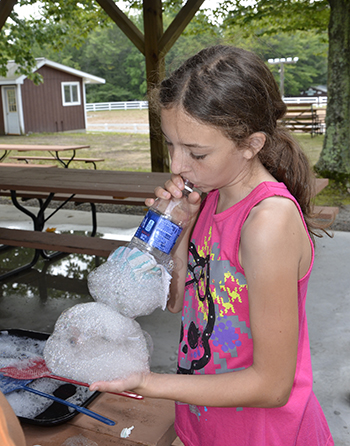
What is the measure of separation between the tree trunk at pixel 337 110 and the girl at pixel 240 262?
8.20 m

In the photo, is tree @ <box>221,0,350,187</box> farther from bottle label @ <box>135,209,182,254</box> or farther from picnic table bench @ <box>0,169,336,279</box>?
bottle label @ <box>135,209,182,254</box>

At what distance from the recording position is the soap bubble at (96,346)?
3.60 ft

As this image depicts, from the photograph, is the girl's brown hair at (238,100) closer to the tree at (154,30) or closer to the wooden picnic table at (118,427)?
the wooden picnic table at (118,427)

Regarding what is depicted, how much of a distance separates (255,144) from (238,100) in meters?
0.12

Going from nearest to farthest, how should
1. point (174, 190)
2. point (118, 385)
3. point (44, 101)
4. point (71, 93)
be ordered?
1. point (118, 385)
2. point (174, 190)
3. point (44, 101)
4. point (71, 93)

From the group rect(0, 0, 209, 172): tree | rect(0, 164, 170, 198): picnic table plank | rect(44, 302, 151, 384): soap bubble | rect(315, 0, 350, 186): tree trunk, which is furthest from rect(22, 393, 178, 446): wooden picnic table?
rect(315, 0, 350, 186): tree trunk

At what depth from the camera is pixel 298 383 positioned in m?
1.29

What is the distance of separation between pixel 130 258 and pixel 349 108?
872cm

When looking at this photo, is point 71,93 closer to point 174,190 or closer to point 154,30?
point 154,30

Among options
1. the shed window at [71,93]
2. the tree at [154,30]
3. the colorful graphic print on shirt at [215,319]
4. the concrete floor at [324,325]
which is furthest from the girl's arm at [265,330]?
the shed window at [71,93]

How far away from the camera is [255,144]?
1.22m

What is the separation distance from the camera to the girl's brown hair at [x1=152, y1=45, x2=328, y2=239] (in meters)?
1.14

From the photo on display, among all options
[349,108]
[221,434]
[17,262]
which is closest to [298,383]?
[221,434]

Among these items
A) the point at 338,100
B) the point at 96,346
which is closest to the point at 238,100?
the point at 96,346
